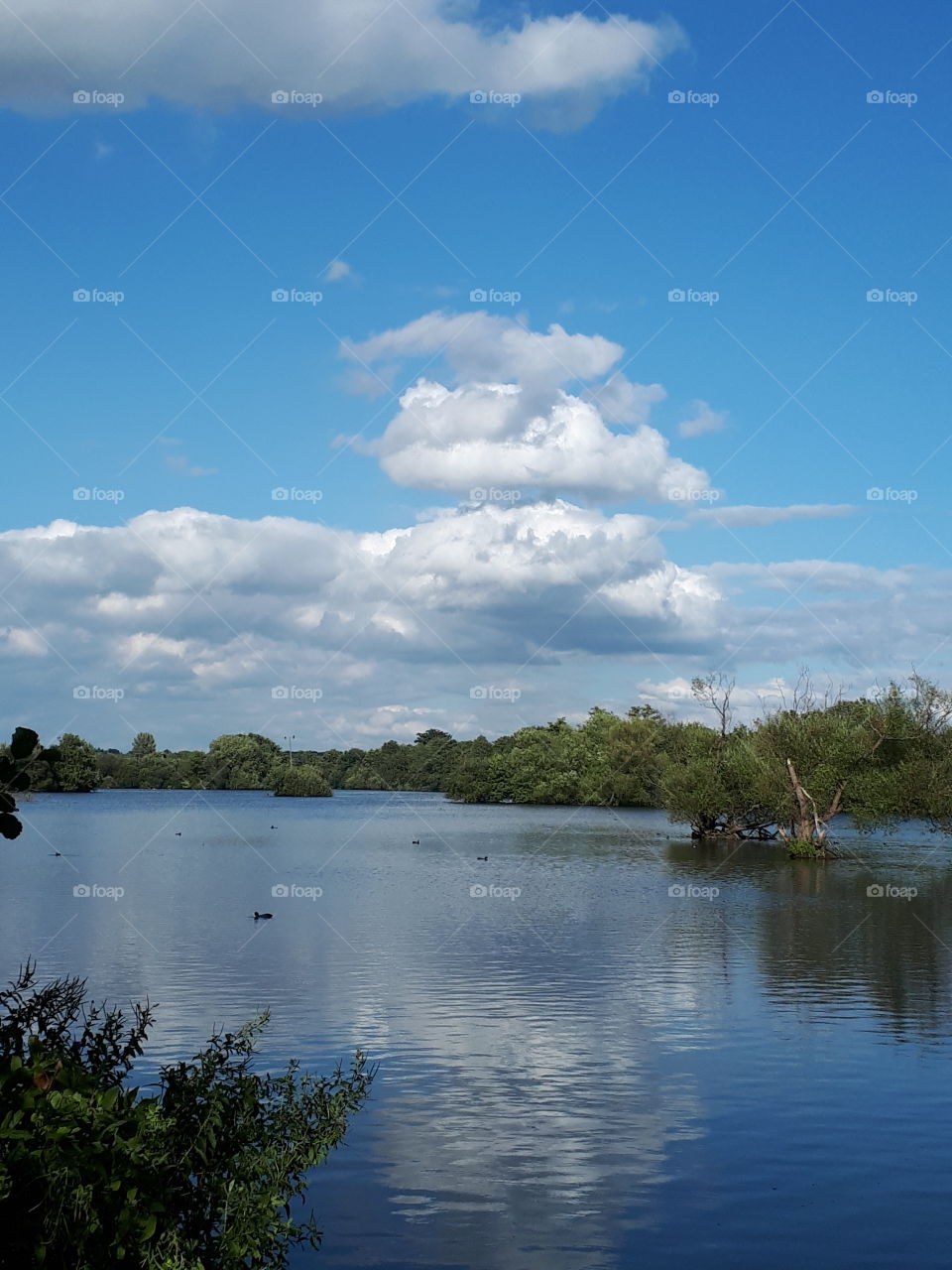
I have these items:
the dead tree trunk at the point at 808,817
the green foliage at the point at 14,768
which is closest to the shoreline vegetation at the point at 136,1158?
the green foliage at the point at 14,768

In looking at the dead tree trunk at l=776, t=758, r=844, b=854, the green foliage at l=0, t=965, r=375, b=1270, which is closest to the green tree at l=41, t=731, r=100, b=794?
the dead tree trunk at l=776, t=758, r=844, b=854

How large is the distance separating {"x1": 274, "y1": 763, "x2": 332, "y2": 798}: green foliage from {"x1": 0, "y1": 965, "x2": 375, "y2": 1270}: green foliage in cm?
17439

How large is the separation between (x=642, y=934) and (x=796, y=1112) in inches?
709

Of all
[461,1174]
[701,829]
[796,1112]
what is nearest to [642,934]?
[796,1112]

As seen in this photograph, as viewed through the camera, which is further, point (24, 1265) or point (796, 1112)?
point (796, 1112)

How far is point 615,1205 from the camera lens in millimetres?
11555

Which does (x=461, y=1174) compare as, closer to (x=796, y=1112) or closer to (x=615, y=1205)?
(x=615, y=1205)

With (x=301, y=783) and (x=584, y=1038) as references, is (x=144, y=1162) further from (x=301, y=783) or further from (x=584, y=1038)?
(x=301, y=783)

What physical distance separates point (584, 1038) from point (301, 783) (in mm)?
165661

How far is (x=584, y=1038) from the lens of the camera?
757 inches

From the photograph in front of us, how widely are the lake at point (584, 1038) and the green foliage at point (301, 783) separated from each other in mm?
131690

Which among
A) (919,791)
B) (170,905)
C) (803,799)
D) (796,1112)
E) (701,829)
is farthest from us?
(701,829)

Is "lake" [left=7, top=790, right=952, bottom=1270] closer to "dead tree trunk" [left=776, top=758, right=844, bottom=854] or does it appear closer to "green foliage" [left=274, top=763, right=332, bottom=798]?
"dead tree trunk" [left=776, top=758, right=844, bottom=854]

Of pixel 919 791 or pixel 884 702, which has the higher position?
pixel 884 702
